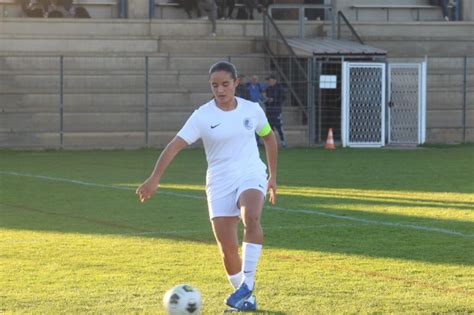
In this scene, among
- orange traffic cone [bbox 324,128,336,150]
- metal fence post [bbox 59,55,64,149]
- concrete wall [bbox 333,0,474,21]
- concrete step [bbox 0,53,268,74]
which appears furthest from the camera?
concrete wall [bbox 333,0,474,21]

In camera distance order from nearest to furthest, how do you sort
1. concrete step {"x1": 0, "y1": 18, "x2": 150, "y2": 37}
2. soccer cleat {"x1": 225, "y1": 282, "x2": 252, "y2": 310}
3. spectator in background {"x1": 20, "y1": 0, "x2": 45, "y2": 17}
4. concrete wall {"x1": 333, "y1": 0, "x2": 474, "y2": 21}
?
soccer cleat {"x1": 225, "y1": 282, "x2": 252, "y2": 310}
concrete step {"x1": 0, "y1": 18, "x2": 150, "y2": 37}
spectator in background {"x1": 20, "y1": 0, "x2": 45, "y2": 17}
concrete wall {"x1": 333, "y1": 0, "x2": 474, "y2": 21}

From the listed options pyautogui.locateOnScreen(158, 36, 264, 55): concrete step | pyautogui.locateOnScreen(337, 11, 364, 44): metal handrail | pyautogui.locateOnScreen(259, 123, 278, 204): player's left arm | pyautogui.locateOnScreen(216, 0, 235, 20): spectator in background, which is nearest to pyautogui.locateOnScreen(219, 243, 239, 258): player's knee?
pyautogui.locateOnScreen(259, 123, 278, 204): player's left arm

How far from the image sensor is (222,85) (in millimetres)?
8875

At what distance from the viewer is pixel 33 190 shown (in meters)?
19.8

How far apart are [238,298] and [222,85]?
5.44 ft

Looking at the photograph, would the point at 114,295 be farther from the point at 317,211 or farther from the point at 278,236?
the point at 317,211

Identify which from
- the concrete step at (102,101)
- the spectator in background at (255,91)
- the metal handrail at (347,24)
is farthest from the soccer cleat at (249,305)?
the metal handrail at (347,24)

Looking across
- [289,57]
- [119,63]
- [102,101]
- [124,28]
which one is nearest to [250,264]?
[102,101]

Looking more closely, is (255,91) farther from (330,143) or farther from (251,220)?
(251,220)

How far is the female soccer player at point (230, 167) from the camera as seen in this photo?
8.88 metres

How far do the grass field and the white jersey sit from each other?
102cm

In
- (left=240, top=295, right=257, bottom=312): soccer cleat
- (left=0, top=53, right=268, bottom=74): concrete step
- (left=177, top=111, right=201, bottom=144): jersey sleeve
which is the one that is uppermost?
(left=0, top=53, right=268, bottom=74): concrete step

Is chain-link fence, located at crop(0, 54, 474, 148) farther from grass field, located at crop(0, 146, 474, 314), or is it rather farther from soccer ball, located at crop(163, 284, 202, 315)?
soccer ball, located at crop(163, 284, 202, 315)

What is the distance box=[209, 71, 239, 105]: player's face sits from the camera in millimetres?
8844
